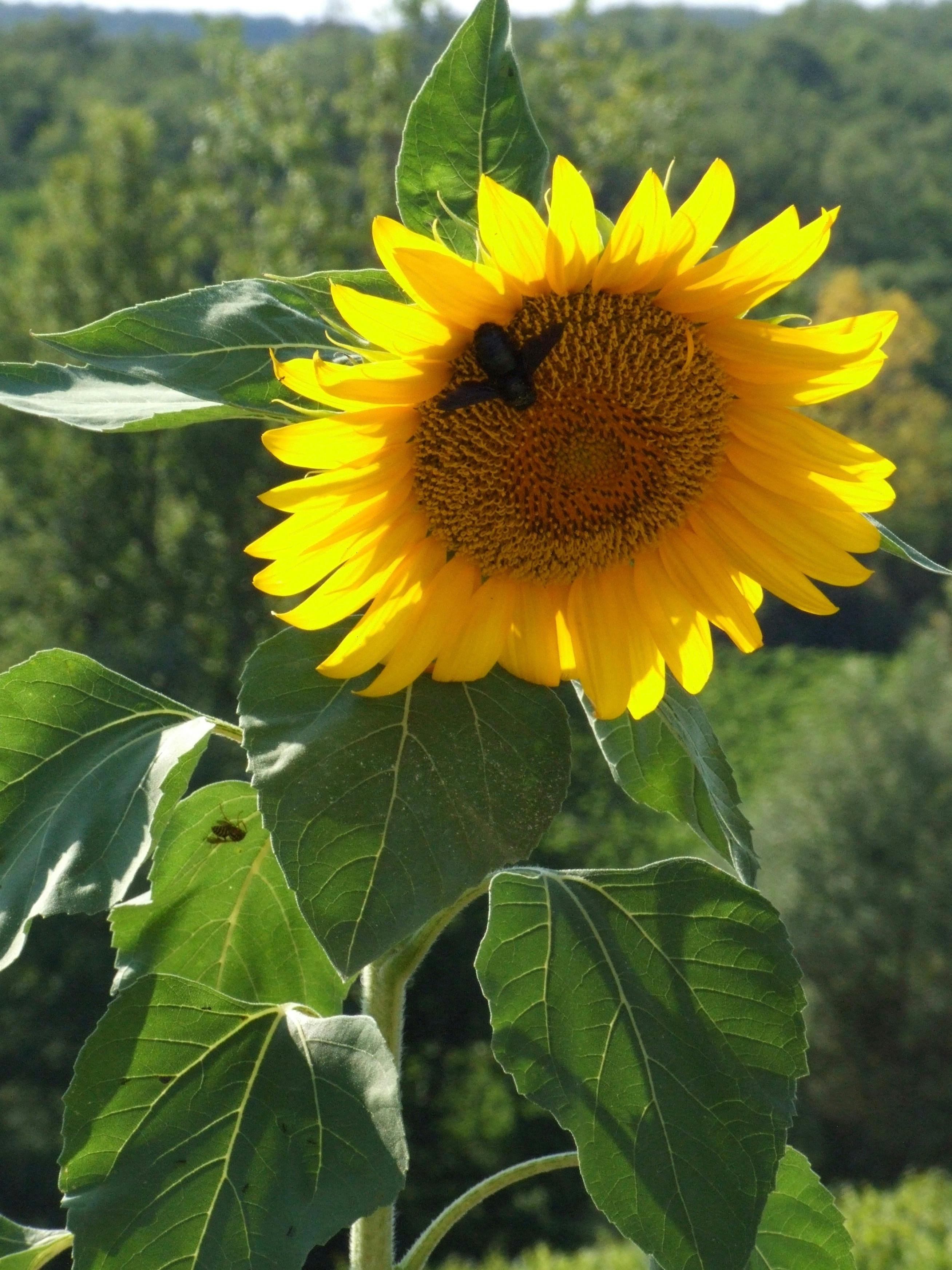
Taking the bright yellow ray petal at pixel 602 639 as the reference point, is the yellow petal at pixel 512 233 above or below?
above

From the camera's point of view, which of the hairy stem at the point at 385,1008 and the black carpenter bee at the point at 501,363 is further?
the hairy stem at the point at 385,1008

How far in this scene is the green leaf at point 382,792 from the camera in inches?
32.6

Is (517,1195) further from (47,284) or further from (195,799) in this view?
(195,799)

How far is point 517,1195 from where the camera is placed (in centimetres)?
1299

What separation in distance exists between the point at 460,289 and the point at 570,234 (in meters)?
0.08

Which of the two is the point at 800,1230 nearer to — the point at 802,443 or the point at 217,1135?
the point at 217,1135

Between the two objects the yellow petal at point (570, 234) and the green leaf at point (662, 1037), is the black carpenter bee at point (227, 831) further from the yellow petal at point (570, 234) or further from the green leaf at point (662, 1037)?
the yellow petal at point (570, 234)

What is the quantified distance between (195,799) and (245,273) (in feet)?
56.5

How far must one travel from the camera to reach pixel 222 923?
1.11 m

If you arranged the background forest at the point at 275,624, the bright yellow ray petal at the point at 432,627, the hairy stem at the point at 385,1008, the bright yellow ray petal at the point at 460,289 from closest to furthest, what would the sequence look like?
the bright yellow ray petal at the point at 460,289 < the bright yellow ray petal at the point at 432,627 < the hairy stem at the point at 385,1008 < the background forest at the point at 275,624

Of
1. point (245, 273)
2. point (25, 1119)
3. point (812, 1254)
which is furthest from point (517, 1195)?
point (812, 1254)

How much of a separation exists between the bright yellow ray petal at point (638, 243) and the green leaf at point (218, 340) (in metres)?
0.17

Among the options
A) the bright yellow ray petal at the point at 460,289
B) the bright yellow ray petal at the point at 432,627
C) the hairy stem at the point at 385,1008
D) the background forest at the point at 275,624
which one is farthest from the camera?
the background forest at the point at 275,624

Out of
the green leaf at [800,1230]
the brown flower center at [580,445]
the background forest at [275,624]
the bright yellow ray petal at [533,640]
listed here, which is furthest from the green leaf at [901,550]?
the background forest at [275,624]
